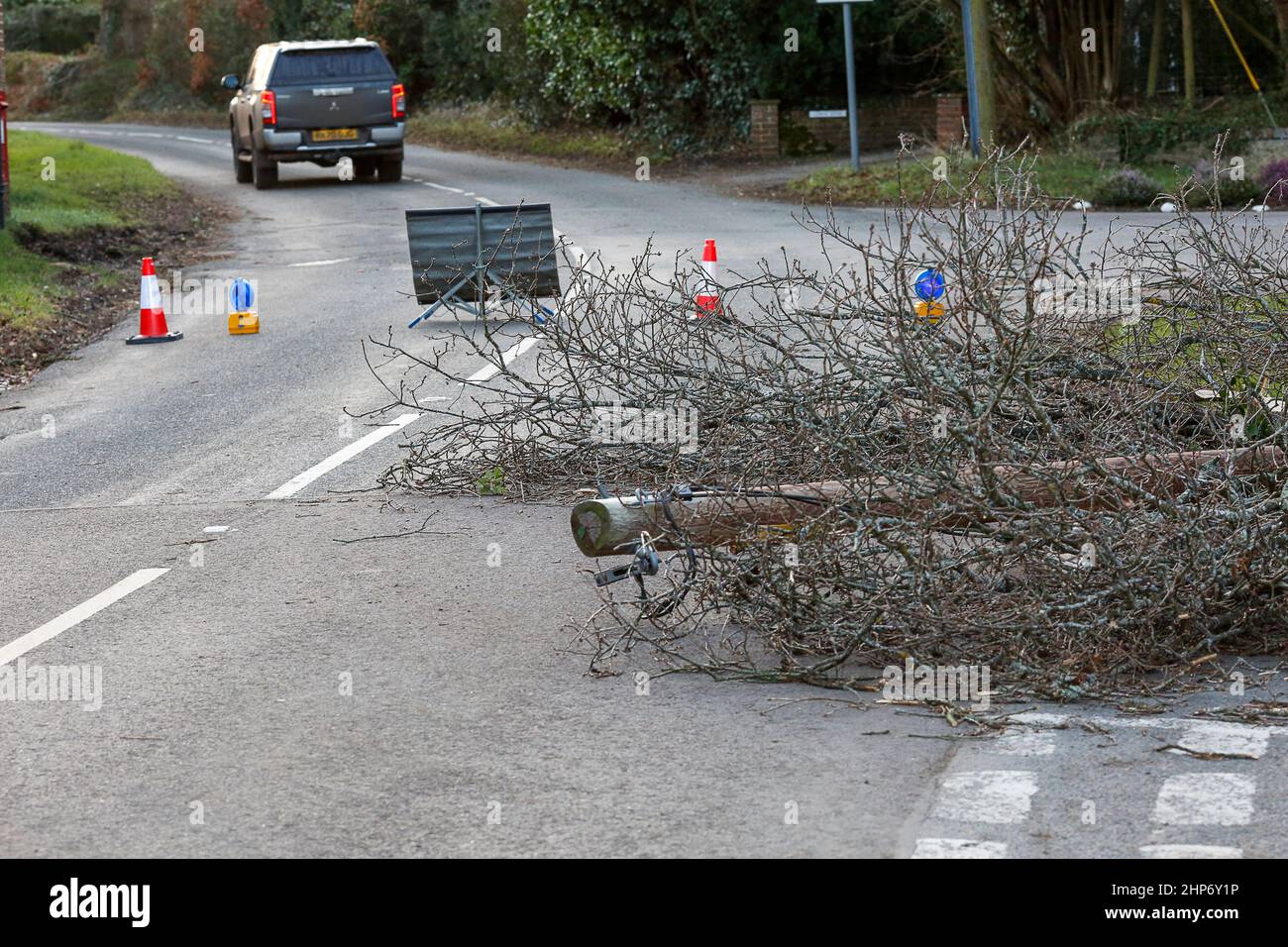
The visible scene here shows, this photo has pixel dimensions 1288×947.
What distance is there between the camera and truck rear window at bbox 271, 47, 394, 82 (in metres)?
27.3

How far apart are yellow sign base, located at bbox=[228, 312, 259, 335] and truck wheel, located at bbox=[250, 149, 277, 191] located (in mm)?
13404

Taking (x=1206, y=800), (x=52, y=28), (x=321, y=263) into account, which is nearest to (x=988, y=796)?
(x=1206, y=800)

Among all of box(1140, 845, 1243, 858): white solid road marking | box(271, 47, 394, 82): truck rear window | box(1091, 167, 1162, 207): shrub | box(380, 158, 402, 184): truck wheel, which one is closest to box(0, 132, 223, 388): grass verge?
box(271, 47, 394, 82): truck rear window

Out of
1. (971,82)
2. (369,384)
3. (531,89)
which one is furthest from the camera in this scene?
(531,89)

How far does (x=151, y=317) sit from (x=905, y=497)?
10337mm

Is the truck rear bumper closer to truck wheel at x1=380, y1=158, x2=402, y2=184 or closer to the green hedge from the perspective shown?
truck wheel at x1=380, y1=158, x2=402, y2=184

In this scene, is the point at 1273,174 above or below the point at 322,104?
below

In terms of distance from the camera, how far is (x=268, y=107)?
27.0 m

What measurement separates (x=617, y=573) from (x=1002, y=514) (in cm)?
135

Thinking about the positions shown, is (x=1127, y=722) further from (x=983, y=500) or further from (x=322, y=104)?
(x=322, y=104)

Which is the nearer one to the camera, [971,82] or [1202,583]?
[1202,583]

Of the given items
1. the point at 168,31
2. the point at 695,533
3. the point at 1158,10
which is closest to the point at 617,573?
the point at 695,533

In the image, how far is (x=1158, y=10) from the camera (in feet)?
94.5

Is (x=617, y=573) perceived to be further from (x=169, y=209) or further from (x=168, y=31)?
(x=168, y=31)
